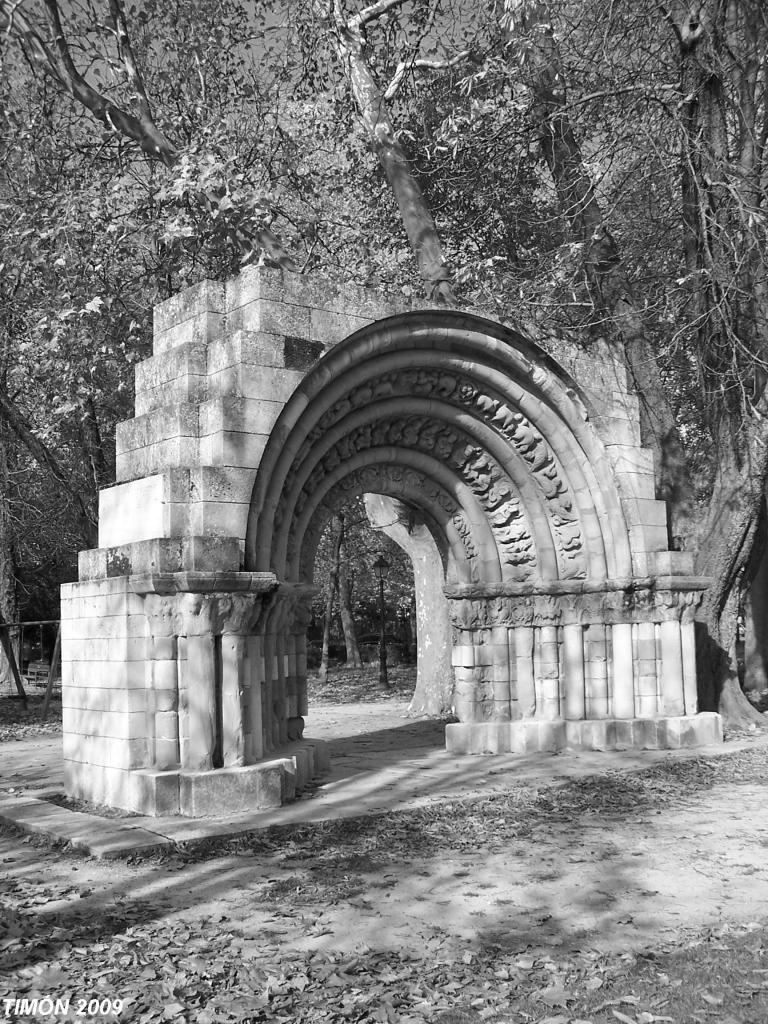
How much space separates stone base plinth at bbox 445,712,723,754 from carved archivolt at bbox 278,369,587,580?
160 centimetres

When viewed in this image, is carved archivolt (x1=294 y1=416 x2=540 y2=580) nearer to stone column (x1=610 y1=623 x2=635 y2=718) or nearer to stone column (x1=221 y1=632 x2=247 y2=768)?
stone column (x1=610 y1=623 x2=635 y2=718)

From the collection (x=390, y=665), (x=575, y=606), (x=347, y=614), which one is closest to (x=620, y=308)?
(x=575, y=606)

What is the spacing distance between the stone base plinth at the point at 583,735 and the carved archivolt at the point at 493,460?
1.60 meters

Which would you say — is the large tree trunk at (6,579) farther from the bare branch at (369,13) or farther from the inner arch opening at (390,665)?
the bare branch at (369,13)

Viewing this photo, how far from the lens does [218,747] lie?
26.4 feet

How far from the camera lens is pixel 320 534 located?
976 cm

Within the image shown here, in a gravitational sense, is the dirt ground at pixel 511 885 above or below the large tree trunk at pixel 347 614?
below

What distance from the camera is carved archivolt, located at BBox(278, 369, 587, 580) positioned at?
10453mm

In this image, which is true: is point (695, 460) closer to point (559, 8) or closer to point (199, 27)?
point (559, 8)

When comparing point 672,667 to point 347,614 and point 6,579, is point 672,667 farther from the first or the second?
point 347,614

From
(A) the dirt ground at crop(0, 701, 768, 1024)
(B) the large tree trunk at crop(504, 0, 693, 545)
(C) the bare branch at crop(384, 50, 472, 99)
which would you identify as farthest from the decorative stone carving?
(C) the bare branch at crop(384, 50, 472, 99)

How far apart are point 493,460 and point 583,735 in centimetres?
307

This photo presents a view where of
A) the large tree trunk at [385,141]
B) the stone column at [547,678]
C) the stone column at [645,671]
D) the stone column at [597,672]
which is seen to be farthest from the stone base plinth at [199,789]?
the large tree trunk at [385,141]

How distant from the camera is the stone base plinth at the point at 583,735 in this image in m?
10.9
